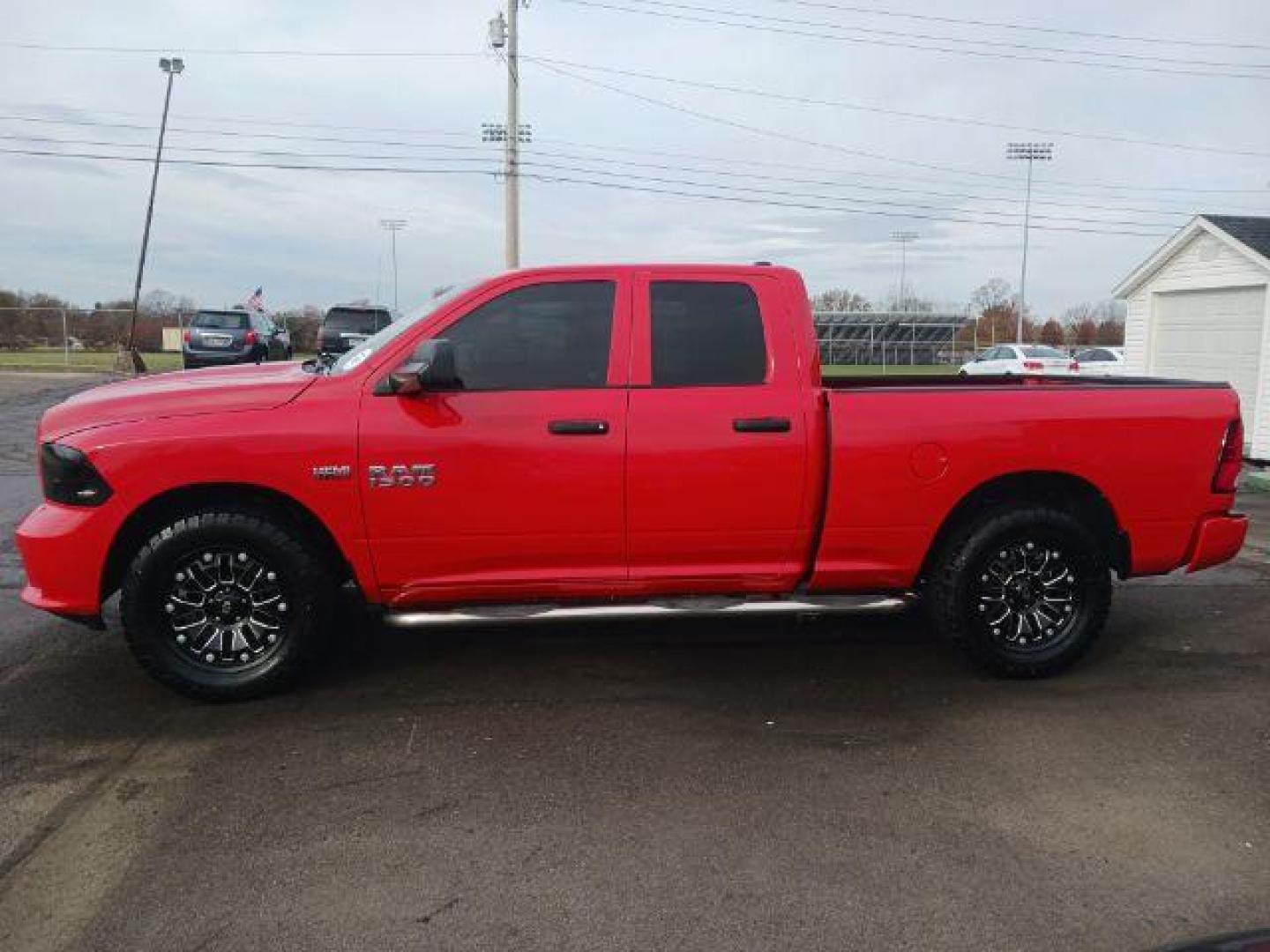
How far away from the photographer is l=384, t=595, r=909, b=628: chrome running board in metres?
4.41

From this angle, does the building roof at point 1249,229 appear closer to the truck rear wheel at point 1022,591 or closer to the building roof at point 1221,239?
the building roof at point 1221,239

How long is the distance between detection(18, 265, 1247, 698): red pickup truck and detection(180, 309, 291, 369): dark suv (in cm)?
2085

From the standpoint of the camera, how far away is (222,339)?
955 inches

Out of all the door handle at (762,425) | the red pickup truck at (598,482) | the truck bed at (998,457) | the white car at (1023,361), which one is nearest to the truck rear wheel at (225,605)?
the red pickup truck at (598,482)

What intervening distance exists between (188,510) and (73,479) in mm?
464

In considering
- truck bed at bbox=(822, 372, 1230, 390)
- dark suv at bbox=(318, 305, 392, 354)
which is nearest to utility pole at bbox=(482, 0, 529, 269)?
dark suv at bbox=(318, 305, 392, 354)

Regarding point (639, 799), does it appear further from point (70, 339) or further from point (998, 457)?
point (70, 339)

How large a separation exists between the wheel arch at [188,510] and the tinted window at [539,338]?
38.0 inches

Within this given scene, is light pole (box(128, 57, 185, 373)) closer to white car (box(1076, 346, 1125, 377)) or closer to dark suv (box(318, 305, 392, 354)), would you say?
dark suv (box(318, 305, 392, 354))

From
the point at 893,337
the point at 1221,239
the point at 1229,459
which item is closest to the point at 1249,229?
the point at 1221,239

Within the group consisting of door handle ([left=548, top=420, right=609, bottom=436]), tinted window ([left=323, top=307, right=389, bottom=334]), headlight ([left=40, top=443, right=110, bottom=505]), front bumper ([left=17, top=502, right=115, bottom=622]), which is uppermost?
tinted window ([left=323, top=307, right=389, bottom=334])

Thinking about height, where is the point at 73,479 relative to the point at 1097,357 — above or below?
below

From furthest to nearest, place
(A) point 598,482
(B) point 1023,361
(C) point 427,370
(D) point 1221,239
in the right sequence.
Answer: (B) point 1023,361
(D) point 1221,239
(A) point 598,482
(C) point 427,370

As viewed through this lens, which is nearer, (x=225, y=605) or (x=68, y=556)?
(x=68, y=556)
